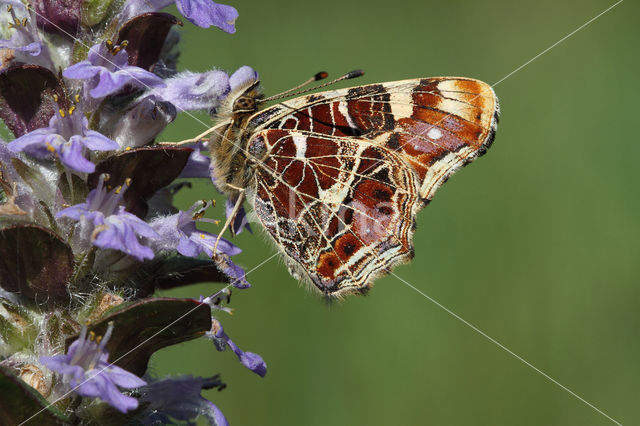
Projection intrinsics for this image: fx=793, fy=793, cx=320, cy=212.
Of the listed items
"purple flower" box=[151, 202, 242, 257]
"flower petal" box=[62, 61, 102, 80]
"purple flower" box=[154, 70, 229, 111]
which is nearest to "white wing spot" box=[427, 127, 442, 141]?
"purple flower" box=[154, 70, 229, 111]

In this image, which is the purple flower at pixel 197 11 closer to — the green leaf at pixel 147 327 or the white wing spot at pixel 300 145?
the white wing spot at pixel 300 145

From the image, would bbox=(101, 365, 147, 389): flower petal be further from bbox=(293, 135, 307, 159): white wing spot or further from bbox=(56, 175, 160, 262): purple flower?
bbox=(293, 135, 307, 159): white wing spot

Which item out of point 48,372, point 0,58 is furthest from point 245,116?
point 48,372

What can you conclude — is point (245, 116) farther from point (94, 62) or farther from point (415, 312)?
point (415, 312)

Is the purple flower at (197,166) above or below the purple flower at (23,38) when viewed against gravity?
below

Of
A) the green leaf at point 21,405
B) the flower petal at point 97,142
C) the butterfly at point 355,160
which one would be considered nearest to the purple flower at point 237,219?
the butterfly at point 355,160

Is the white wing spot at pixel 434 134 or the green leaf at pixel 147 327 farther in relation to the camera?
the white wing spot at pixel 434 134
